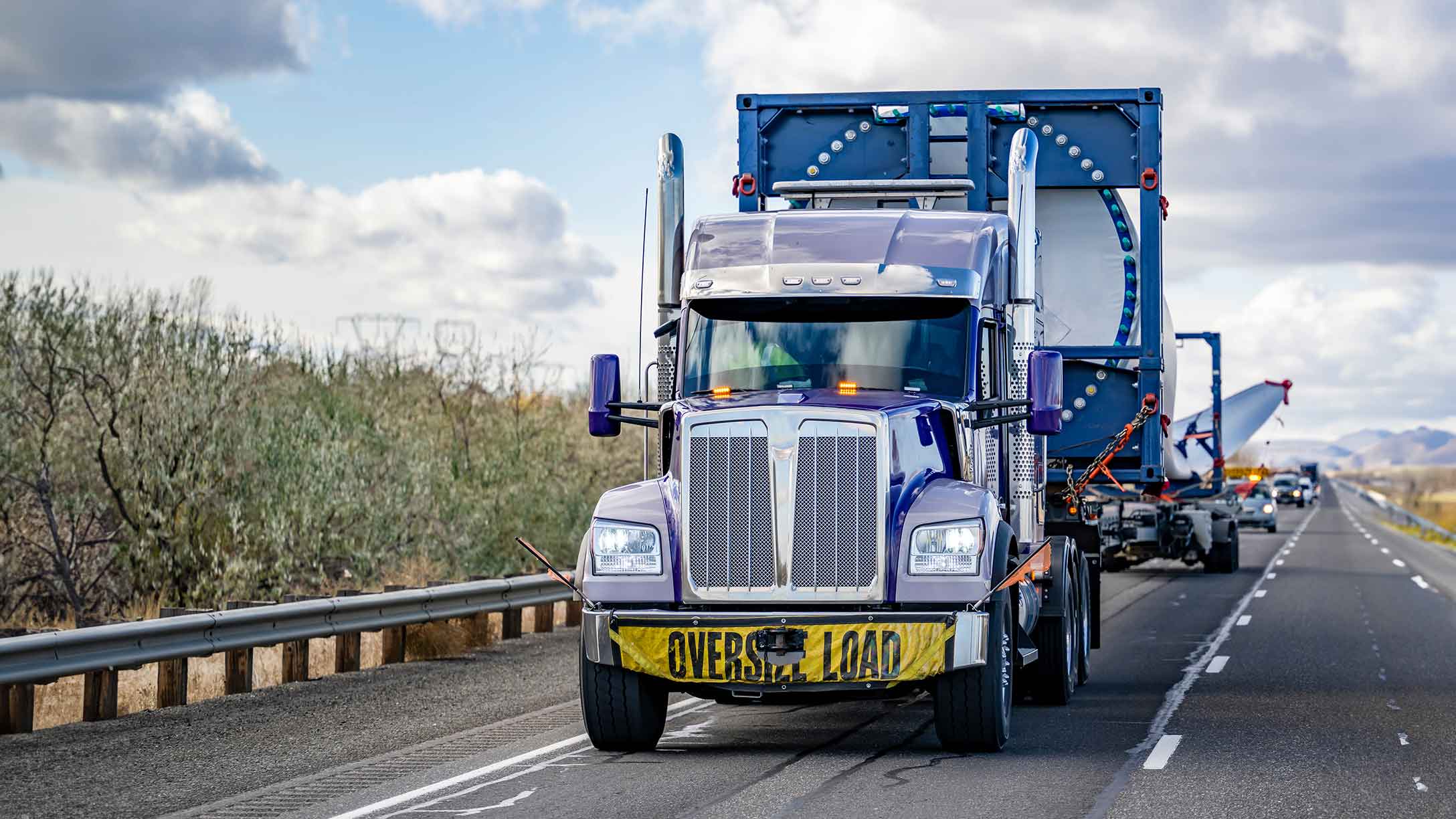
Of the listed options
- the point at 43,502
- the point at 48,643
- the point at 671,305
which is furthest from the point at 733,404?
the point at 43,502

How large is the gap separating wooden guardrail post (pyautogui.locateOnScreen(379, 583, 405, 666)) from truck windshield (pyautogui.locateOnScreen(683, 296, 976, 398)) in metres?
5.64

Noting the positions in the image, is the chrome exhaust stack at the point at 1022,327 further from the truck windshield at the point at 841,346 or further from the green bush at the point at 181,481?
the green bush at the point at 181,481

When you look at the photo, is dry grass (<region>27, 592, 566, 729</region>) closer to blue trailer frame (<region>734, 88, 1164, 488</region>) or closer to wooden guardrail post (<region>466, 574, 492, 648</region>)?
wooden guardrail post (<region>466, 574, 492, 648</region>)

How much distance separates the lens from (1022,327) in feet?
38.4

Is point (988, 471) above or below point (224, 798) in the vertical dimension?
above

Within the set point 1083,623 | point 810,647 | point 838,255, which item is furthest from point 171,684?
point 1083,623

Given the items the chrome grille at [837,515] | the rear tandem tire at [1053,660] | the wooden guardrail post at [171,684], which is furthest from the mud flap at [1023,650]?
the wooden guardrail post at [171,684]

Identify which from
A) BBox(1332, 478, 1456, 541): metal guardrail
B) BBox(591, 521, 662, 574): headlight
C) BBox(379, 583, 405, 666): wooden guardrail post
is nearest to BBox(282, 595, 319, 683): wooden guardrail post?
BBox(379, 583, 405, 666): wooden guardrail post

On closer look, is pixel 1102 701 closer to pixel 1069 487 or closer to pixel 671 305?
pixel 1069 487

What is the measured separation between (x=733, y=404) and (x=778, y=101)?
5.05m

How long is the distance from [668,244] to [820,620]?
135 inches

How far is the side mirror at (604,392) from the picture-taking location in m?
10.7

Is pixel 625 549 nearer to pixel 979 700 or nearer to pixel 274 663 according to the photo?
pixel 979 700

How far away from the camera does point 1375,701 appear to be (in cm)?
1279
